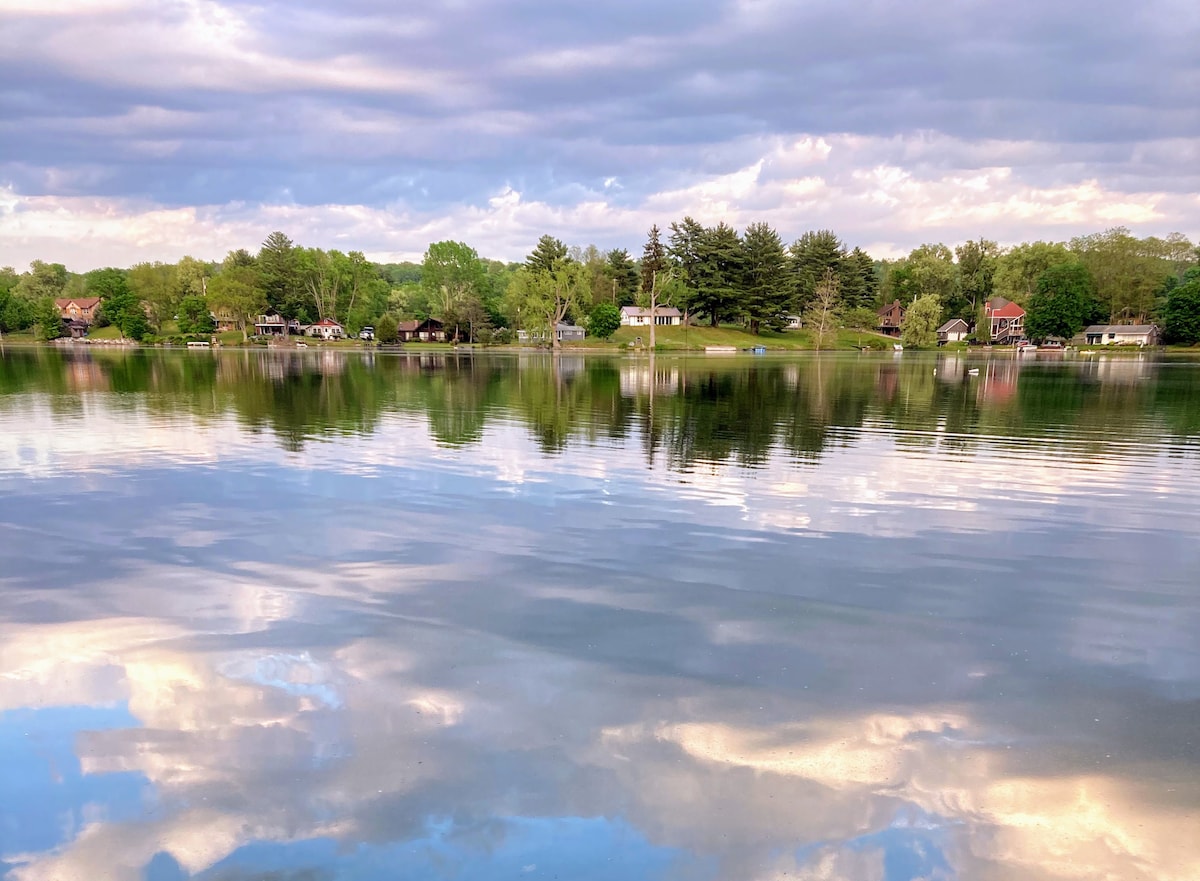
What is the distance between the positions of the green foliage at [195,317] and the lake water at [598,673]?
4981 inches

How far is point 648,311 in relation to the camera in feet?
408

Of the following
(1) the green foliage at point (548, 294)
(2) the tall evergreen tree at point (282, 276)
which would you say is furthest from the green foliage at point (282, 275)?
(1) the green foliage at point (548, 294)

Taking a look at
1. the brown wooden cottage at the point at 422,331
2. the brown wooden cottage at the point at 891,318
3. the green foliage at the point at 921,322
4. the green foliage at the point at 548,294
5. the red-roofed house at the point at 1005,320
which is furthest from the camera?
the brown wooden cottage at the point at 891,318

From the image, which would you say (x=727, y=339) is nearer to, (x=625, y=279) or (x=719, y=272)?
(x=719, y=272)

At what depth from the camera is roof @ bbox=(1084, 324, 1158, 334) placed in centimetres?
12169

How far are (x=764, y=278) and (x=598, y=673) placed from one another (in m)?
123

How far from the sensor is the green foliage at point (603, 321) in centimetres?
11612

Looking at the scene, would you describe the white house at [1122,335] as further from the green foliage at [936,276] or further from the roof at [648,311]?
the roof at [648,311]

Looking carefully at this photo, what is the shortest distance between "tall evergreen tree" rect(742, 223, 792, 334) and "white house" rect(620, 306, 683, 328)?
12.0 metres

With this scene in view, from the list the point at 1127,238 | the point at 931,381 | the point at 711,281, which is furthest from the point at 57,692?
the point at 1127,238

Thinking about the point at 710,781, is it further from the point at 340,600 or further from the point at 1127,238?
the point at 1127,238

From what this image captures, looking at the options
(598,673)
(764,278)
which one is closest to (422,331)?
(764,278)

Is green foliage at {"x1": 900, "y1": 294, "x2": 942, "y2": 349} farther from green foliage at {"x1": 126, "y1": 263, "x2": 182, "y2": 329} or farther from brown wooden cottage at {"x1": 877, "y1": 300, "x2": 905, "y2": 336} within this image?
green foliage at {"x1": 126, "y1": 263, "x2": 182, "y2": 329}

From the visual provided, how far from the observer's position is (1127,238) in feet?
425
